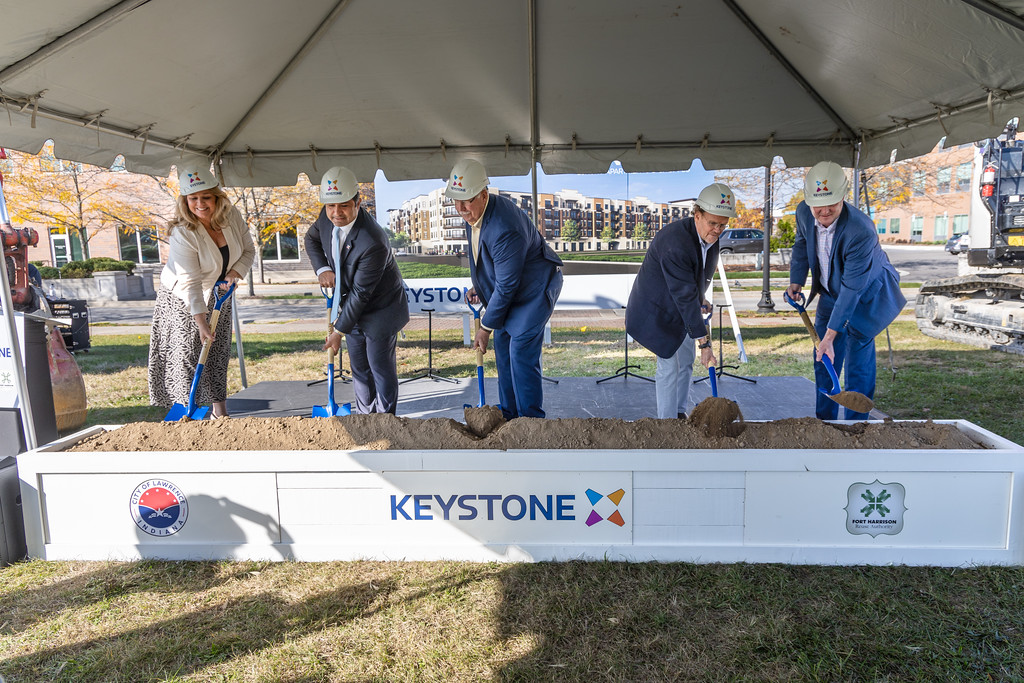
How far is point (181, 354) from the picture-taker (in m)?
3.54

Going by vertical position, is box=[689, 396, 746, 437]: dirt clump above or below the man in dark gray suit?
below

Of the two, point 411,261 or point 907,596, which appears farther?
point 411,261

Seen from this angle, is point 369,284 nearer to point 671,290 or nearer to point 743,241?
point 671,290

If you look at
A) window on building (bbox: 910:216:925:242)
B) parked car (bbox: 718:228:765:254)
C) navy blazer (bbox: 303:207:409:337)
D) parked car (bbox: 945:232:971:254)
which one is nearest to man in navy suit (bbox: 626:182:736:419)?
navy blazer (bbox: 303:207:409:337)

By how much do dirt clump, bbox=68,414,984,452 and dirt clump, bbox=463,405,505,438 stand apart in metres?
0.02

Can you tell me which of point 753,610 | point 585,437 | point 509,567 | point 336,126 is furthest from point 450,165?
point 753,610

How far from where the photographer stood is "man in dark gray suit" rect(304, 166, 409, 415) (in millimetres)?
3180

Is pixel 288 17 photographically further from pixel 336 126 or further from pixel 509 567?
pixel 509 567

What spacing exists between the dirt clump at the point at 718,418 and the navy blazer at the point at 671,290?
501 mm

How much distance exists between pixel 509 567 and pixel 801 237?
2511 mm

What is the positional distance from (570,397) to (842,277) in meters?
2.29

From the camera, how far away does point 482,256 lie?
3066mm

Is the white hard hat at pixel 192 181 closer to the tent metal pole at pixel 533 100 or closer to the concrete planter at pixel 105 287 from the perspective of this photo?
the tent metal pole at pixel 533 100

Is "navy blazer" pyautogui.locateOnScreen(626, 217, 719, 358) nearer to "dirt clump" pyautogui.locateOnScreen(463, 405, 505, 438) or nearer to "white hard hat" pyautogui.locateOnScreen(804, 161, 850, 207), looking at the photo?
"white hard hat" pyautogui.locateOnScreen(804, 161, 850, 207)
